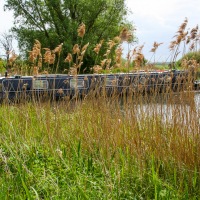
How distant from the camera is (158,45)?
3.54 m

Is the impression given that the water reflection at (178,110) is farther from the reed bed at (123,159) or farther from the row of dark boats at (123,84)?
the row of dark boats at (123,84)

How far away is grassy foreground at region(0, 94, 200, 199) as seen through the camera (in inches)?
102

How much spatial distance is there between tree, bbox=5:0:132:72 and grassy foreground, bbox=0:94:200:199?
18.4 meters

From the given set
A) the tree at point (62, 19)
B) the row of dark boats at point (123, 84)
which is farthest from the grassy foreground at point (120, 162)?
the tree at point (62, 19)

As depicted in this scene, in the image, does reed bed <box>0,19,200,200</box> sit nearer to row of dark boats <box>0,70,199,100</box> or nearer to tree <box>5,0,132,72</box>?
row of dark boats <box>0,70,199,100</box>

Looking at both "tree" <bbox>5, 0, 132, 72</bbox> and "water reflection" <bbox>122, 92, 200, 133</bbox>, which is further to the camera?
"tree" <bbox>5, 0, 132, 72</bbox>

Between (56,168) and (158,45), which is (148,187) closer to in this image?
(56,168)

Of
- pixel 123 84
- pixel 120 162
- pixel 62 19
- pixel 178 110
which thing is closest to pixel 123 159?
pixel 120 162

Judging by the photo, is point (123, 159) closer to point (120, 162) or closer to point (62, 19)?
point (120, 162)

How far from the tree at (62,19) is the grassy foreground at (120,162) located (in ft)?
60.3

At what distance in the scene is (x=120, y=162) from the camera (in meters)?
3.11

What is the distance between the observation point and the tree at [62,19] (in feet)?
73.8

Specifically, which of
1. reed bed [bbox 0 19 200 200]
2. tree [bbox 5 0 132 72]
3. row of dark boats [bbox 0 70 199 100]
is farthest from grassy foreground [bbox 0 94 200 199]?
tree [bbox 5 0 132 72]

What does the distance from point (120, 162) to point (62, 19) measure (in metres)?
21.3
